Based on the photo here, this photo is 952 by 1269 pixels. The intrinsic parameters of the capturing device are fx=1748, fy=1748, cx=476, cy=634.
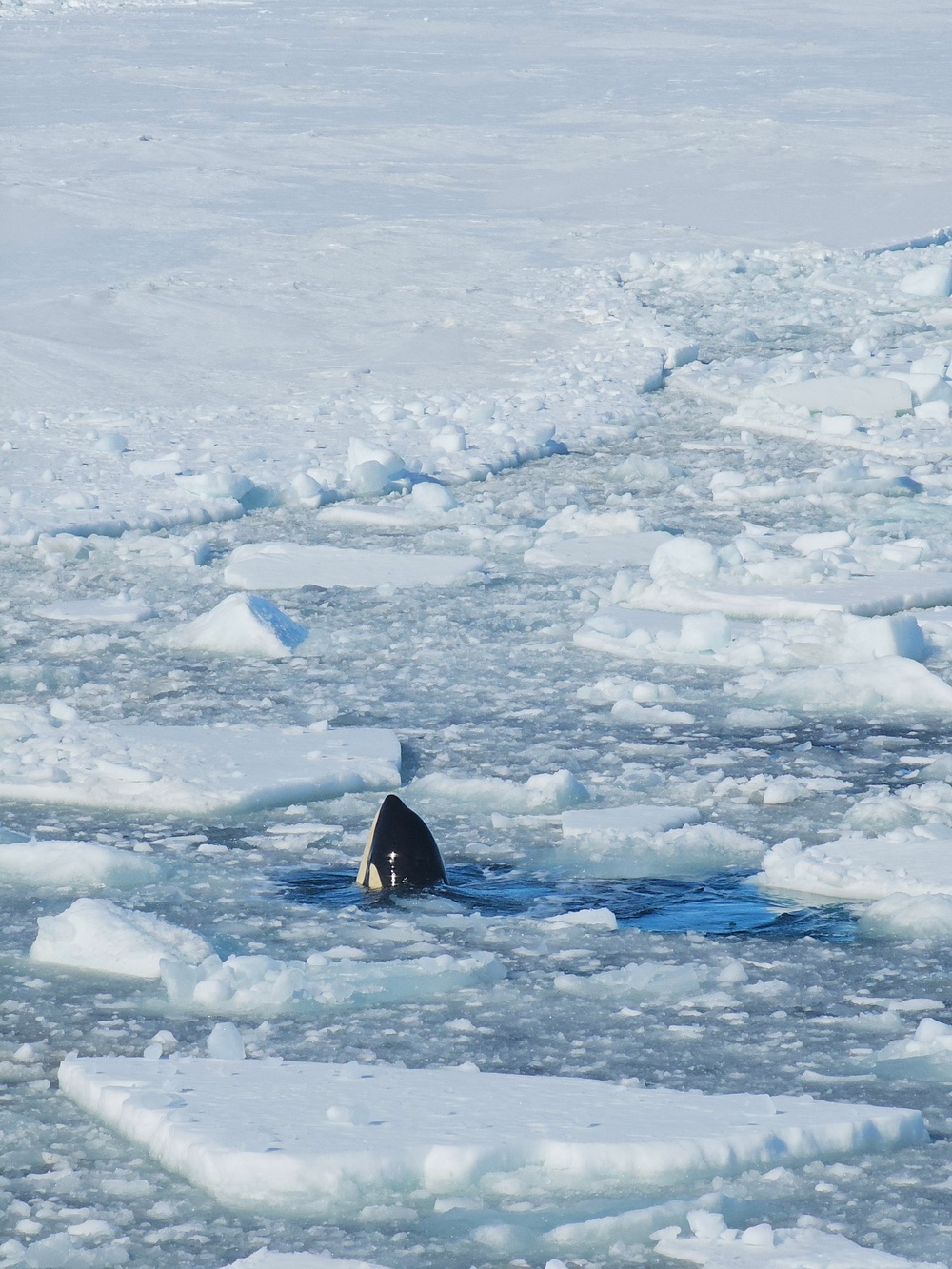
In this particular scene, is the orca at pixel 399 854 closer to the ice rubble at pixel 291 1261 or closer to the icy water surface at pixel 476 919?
the icy water surface at pixel 476 919

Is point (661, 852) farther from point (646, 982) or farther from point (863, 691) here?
point (863, 691)

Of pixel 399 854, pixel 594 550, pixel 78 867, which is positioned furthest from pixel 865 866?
pixel 594 550

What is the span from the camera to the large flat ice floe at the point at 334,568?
5.70 m

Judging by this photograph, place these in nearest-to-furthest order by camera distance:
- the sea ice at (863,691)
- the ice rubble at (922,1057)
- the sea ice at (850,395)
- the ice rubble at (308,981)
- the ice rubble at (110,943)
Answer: the ice rubble at (922,1057) < the ice rubble at (308,981) < the ice rubble at (110,943) < the sea ice at (863,691) < the sea ice at (850,395)

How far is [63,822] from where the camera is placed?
12.7 feet

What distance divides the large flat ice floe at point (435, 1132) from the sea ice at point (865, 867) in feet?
3.03

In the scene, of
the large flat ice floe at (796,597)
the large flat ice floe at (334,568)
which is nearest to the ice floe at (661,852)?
the large flat ice floe at (796,597)

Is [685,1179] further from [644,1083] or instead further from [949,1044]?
[949,1044]

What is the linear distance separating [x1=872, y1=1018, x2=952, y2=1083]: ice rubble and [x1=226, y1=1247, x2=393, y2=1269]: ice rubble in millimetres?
946

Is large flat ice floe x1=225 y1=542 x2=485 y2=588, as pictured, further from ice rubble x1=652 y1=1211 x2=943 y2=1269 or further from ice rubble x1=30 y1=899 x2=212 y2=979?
ice rubble x1=652 y1=1211 x2=943 y2=1269

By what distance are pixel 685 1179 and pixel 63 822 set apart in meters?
1.94

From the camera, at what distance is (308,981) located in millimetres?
3016

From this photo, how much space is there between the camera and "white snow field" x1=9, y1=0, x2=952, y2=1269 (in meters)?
2.36

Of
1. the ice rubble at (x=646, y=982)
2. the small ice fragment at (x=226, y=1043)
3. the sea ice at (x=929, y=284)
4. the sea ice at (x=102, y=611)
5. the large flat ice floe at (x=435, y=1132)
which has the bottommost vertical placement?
the sea ice at (x=102, y=611)
